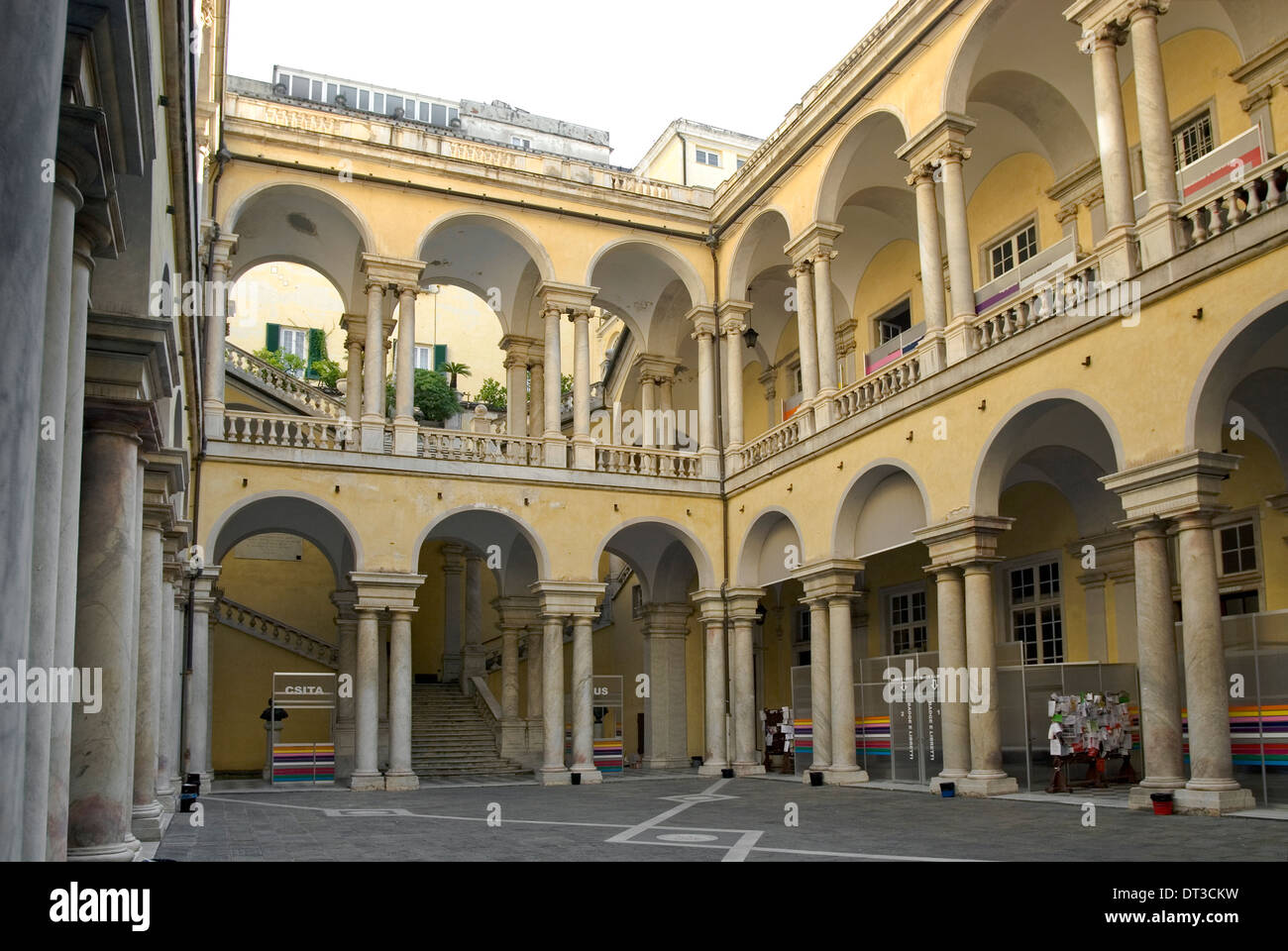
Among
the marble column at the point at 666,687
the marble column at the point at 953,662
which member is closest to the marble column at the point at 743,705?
the marble column at the point at 666,687

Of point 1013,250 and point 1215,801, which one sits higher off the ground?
point 1013,250

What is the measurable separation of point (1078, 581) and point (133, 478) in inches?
610

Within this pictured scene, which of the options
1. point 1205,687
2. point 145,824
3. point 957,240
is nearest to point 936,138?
point 957,240

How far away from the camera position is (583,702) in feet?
75.7

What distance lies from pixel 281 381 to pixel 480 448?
7150mm

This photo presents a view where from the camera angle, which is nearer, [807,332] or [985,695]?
[985,695]

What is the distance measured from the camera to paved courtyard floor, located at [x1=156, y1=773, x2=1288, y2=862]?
1045cm

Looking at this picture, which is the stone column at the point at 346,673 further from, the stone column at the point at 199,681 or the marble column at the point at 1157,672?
the marble column at the point at 1157,672

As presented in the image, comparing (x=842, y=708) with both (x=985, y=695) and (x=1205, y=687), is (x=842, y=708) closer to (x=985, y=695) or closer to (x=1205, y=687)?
(x=985, y=695)

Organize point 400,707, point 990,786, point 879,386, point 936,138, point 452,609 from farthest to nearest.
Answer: point 452,609
point 400,707
point 879,386
point 936,138
point 990,786

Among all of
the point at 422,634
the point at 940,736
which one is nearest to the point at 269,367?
the point at 422,634

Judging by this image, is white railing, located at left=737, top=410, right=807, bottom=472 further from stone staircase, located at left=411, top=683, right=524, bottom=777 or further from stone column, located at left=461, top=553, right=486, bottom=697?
stone column, located at left=461, top=553, right=486, bottom=697

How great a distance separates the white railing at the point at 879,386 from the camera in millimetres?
18531

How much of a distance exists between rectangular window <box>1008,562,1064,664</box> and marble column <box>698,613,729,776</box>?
5.67 metres
